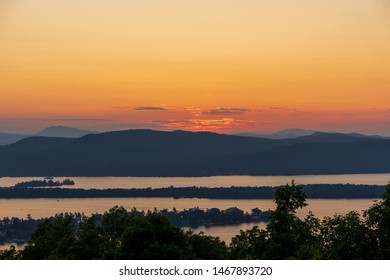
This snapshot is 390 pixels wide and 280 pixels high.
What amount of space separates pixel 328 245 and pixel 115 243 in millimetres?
6308

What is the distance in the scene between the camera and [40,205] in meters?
53.5

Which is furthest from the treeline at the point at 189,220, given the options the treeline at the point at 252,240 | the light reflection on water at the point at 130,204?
the treeline at the point at 252,240

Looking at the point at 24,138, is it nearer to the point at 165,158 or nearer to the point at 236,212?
the point at 165,158

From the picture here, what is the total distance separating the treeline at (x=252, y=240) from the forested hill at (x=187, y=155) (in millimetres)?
50850

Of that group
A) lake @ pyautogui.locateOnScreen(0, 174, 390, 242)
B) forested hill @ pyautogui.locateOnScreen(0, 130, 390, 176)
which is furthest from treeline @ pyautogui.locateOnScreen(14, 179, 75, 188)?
forested hill @ pyautogui.locateOnScreen(0, 130, 390, 176)

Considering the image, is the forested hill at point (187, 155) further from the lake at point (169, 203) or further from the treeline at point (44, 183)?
the treeline at point (44, 183)

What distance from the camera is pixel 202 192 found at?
54.8m

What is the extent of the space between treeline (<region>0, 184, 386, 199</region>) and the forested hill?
11.5m

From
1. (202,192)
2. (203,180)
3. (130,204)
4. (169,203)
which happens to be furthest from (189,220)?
(203,180)

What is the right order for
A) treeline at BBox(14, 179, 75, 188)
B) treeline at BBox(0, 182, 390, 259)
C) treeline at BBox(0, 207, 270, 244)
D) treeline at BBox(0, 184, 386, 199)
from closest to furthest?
treeline at BBox(0, 182, 390, 259) → treeline at BBox(0, 207, 270, 244) → treeline at BBox(0, 184, 386, 199) → treeline at BBox(14, 179, 75, 188)

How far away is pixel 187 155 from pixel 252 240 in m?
58.5

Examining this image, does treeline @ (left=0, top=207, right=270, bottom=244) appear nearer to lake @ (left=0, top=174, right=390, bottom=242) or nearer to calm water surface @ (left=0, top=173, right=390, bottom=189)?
lake @ (left=0, top=174, right=390, bottom=242)

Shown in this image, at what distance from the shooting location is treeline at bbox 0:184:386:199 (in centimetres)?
4778

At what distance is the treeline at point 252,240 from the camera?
46.8ft
